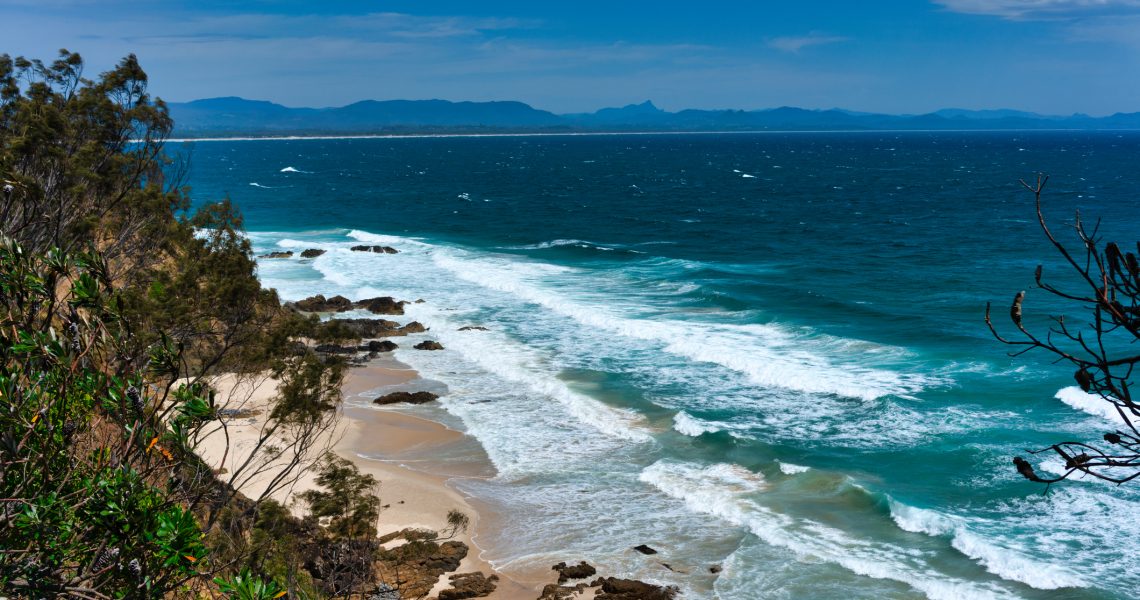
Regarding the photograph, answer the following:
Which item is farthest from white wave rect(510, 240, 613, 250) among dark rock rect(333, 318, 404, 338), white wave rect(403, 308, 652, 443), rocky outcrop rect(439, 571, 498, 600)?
rocky outcrop rect(439, 571, 498, 600)

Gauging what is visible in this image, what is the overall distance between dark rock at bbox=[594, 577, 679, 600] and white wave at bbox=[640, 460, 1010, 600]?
297 centimetres

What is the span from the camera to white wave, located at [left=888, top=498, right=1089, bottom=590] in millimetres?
16172

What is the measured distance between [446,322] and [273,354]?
68.5 ft

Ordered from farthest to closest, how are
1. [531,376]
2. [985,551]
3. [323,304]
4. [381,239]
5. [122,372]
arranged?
[381,239]
[323,304]
[531,376]
[985,551]
[122,372]

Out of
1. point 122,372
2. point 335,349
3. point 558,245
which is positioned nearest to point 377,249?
point 558,245

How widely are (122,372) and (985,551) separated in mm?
15392

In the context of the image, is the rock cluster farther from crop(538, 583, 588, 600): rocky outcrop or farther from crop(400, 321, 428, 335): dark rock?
crop(538, 583, 588, 600): rocky outcrop

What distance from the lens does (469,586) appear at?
16672 mm

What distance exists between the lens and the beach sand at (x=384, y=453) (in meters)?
18.8

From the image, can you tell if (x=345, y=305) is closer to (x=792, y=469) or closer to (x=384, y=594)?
(x=792, y=469)

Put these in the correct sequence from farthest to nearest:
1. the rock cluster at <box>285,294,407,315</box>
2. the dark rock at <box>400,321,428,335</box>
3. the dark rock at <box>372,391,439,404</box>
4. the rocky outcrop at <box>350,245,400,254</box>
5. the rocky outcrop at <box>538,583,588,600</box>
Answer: the rocky outcrop at <box>350,245,400,254</box>
the rock cluster at <box>285,294,407,315</box>
the dark rock at <box>400,321,428,335</box>
the dark rock at <box>372,391,439,404</box>
the rocky outcrop at <box>538,583,588,600</box>

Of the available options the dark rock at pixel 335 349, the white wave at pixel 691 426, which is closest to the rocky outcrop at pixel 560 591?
the white wave at pixel 691 426

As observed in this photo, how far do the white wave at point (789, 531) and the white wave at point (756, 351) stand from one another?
7.11 metres

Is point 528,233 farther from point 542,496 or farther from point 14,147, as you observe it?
point 14,147
